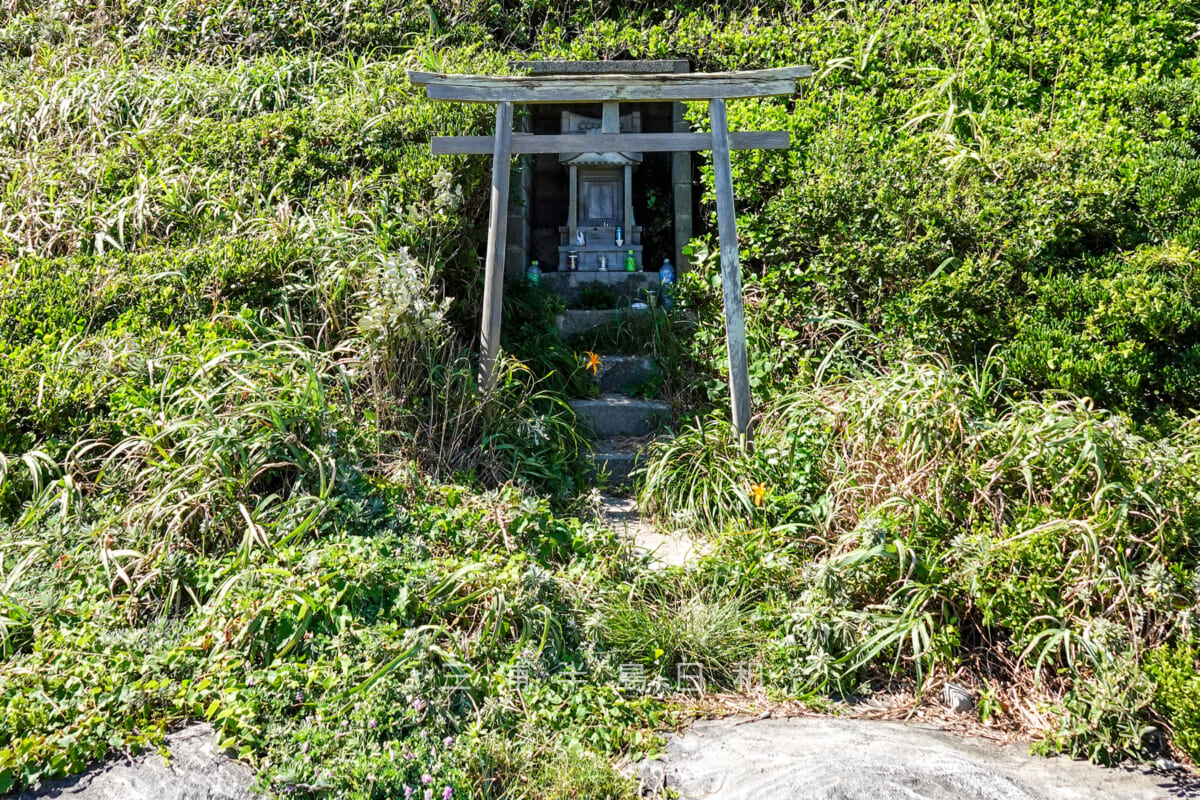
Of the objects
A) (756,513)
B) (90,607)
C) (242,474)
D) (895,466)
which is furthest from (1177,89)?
(90,607)

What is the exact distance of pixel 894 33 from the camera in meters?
7.30

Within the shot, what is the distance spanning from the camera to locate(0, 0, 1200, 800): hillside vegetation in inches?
129

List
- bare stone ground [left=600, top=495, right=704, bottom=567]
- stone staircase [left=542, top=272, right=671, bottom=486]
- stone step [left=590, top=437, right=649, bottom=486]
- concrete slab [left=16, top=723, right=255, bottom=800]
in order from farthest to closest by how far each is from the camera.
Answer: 1. stone staircase [left=542, top=272, right=671, bottom=486]
2. stone step [left=590, top=437, right=649, bottom=486]
3. bare stone ground [left=600, top=495, right=704, bottom=567]
4. concrete slab [left=16, top=723, right=255, bottom=800]

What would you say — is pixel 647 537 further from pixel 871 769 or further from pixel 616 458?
pixel 871 769

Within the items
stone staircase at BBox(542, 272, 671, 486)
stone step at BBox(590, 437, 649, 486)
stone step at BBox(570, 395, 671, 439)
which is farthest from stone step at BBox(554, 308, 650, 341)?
stone step at BBox(590, 437, 649, 486)

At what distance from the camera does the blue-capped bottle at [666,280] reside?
22.2ft

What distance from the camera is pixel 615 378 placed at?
249 inches

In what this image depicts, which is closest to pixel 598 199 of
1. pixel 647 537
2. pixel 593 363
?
pixel 593 363

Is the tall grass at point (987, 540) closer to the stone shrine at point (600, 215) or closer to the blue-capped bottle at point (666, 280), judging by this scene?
the blue-capped bottle at point (666, 280)

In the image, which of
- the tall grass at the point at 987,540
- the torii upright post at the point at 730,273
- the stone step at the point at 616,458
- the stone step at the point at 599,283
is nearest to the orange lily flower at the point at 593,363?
the stone step at the point at 616,458

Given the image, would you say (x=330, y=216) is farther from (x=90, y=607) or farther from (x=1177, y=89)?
(x=1177, y=89)

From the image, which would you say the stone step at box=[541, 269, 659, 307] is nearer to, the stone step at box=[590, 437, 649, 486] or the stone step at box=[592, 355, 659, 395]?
the stone step at box=[592, 355, 659, 395]

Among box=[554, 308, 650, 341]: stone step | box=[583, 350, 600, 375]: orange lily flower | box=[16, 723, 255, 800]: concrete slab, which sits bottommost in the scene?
box=[16, 723, 255, 800]: concrete slab

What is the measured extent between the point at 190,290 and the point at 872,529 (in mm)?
3809
